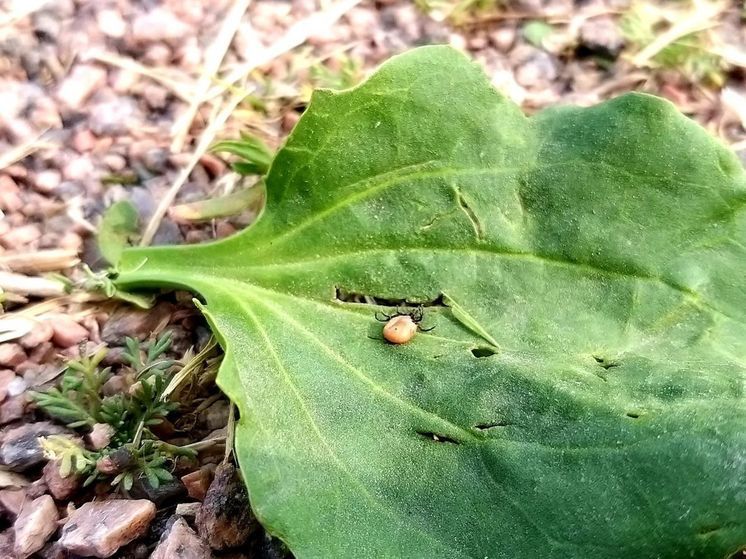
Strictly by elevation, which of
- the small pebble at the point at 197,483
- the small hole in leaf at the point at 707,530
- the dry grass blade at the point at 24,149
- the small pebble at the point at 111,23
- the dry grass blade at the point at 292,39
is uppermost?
the small pebble at the point at 111,23

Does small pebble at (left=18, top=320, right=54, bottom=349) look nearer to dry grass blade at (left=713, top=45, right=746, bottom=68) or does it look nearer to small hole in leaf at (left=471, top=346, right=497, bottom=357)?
small hole in leaf at (left=471, top=346, right=497, bottom=357)

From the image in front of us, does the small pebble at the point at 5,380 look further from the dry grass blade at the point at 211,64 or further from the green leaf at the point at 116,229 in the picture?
the dry grass blade at the point at 211,64

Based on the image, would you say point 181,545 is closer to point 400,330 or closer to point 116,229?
point 400,330

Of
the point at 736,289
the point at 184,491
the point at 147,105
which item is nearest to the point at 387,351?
the point at 184,491

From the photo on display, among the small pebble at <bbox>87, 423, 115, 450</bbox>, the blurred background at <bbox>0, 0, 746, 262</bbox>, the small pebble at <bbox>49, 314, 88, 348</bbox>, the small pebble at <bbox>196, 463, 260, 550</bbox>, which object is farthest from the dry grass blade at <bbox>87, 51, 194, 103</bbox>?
the small pebble at <bbox>196, 463, 260, 550</bbox>

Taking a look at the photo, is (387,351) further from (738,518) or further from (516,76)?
(516,76)

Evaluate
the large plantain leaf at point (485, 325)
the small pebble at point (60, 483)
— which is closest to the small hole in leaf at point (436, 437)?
the large plantain leaf at point (485, 325)
